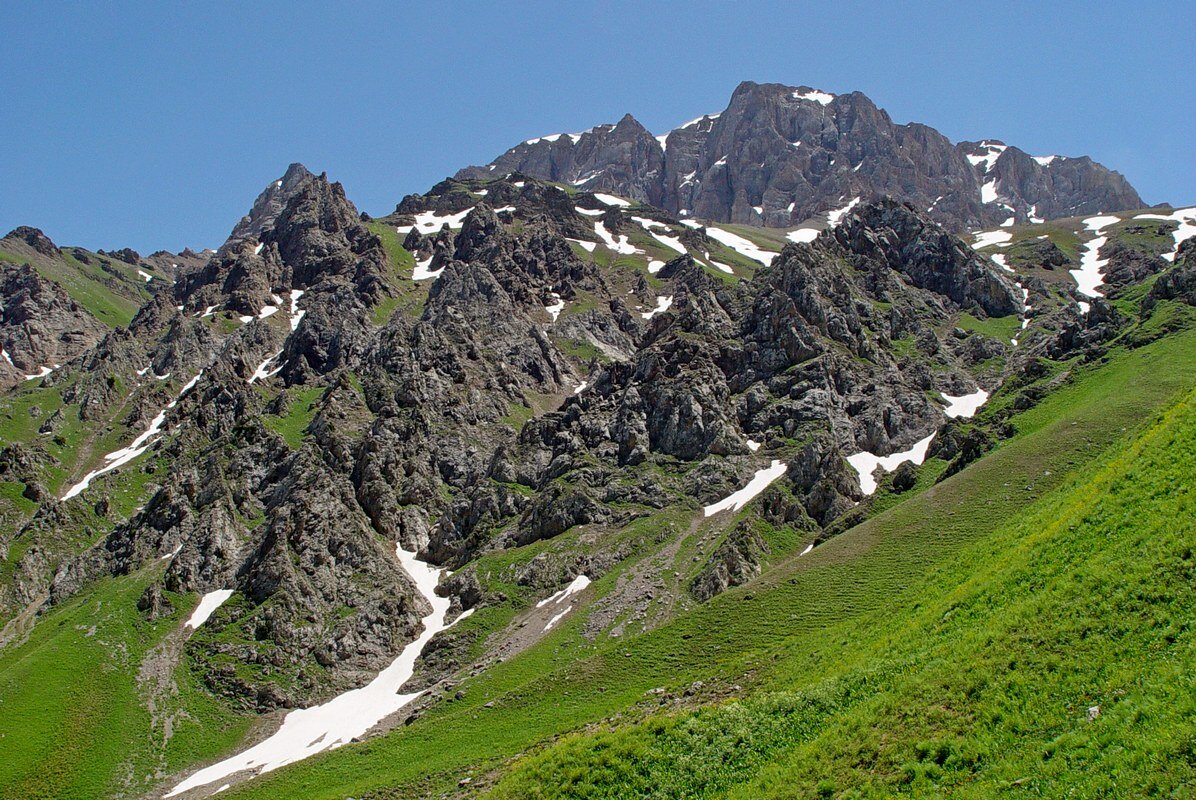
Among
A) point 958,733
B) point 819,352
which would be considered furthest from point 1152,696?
point 819,352

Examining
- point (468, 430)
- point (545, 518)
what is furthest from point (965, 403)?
point (468, 430)

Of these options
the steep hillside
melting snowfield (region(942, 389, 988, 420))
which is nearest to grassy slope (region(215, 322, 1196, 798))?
the steep hillside

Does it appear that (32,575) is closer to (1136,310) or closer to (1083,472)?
(1083,472)

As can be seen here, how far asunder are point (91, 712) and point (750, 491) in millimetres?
78684

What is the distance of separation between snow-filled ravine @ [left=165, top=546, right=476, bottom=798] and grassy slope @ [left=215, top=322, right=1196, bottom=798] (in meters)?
10.1

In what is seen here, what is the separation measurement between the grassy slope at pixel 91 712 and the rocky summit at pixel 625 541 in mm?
389

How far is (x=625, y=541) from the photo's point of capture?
303 ft

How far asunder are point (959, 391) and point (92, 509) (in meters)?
144

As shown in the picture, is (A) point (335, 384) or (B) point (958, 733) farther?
(A) point (335, 384)

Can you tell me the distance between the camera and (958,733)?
1947 centimetres

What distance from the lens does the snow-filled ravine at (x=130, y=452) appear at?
126012 millimetres

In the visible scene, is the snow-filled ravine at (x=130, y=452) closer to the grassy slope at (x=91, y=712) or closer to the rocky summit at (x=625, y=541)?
the rocky summit at (x=625, y=541)

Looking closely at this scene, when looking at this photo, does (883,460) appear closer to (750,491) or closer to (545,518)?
(750,491)

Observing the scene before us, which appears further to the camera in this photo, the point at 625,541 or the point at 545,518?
the point at 545,518
